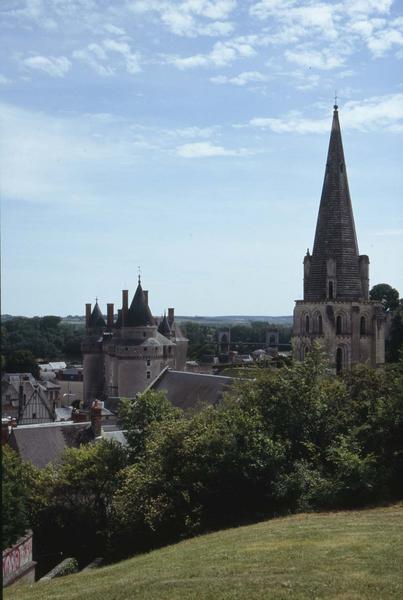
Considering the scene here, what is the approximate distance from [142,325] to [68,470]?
3195cm

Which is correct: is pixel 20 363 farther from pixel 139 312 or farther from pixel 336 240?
pixel 336 240

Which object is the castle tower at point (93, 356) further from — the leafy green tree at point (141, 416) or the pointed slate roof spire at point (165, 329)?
the leafy green tree at point (141, 416)

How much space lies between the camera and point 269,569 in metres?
14.6

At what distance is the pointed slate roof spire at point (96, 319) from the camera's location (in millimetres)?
74188

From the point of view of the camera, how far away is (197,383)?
147 ft

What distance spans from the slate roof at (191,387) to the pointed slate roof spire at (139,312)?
12.1 m

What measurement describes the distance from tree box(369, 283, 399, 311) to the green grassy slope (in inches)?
3170

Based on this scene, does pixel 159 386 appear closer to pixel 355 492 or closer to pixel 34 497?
pixel 34 497

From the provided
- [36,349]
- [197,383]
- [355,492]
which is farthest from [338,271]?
[36,349]

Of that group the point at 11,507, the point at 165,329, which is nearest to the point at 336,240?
the point at 165,329

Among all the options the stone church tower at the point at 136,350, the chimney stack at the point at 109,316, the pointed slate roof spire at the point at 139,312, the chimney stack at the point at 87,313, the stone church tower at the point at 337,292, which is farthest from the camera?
the chimney stack at the point at 87,313

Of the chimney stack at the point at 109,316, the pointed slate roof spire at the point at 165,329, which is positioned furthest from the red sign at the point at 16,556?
the chimney stack at the point at 109,316

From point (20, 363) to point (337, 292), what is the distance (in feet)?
248

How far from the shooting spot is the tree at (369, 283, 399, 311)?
9794 cm
